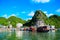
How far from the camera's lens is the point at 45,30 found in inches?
4405

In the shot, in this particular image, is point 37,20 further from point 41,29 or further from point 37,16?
point 41,29

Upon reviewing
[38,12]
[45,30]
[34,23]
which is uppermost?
[38,12]

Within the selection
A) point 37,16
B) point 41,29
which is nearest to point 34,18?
point 37,16

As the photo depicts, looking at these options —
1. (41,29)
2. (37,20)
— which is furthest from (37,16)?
(41,29)

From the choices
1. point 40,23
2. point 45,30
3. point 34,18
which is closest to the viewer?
point 45,30

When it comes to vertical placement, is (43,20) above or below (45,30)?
above

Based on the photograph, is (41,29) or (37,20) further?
(37,20)

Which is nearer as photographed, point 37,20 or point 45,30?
point 45,30

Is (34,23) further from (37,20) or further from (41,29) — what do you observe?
(41,29)

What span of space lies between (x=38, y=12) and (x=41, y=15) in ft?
25.8

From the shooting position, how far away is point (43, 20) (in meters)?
180

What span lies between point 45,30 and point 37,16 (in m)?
74.1

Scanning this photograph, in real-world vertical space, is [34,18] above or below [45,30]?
above

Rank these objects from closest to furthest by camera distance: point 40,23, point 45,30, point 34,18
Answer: point 45,30, point 40,23, point 34,18
